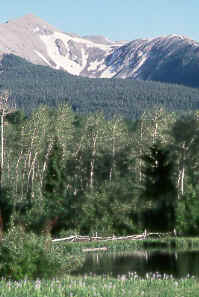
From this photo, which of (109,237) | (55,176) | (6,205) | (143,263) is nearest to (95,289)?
(143,263)

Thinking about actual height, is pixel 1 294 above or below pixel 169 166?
below

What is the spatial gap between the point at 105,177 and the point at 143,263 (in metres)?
62.5

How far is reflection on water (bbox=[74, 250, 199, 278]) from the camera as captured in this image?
125 feet

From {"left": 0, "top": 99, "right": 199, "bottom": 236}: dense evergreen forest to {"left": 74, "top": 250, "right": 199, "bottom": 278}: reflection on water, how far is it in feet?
19.6

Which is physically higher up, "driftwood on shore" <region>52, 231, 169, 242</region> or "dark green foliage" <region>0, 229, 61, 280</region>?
"dark green foliage" <region>0, 229, 61, 280</region>

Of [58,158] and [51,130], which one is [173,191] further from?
[51,130]

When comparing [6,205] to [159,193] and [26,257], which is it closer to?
[159,193]

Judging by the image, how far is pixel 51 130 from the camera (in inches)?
4313

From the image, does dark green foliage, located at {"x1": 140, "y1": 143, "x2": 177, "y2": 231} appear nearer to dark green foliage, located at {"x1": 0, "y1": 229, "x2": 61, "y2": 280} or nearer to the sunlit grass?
dark green foliage, located at {"x1": 0, "y1": 229, "x2": 61, "y2": 280}

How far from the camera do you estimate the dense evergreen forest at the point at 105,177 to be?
198 ft

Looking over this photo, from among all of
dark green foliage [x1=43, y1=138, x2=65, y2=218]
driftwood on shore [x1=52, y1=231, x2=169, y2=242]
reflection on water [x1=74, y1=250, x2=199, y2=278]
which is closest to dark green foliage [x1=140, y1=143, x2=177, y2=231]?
driftwood on shore [x1=52, y1=231, x2=169, y2=242]

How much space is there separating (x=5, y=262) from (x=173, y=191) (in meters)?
42.7

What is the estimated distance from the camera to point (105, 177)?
105m

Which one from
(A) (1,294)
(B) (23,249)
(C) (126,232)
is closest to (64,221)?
(C) (126,232)
